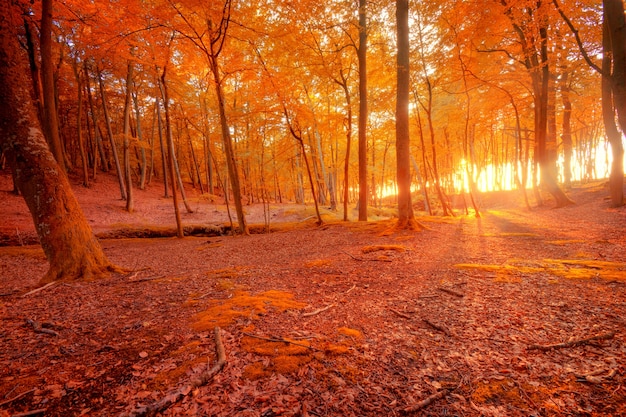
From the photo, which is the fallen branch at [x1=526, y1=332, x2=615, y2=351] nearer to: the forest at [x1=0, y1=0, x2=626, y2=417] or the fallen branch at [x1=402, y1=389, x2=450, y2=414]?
the forest at [x1=0, y1=0, x2=626, y2=417]

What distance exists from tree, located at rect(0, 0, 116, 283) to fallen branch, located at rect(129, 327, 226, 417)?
4.40 meters

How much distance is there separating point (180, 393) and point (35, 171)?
5.20 meters

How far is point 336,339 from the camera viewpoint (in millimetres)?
2564

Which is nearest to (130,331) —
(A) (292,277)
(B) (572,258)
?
(A) (292,277)

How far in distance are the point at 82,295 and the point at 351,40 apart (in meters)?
12.3

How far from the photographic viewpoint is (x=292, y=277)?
16.1 feet

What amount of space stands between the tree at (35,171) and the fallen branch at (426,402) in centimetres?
585

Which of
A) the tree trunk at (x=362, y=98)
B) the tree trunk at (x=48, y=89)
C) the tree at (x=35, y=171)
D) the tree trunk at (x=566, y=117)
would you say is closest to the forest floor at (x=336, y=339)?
the tree at (x=35, y=171)

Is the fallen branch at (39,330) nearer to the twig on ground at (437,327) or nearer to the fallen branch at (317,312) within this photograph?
the fallen branch at (317,312)

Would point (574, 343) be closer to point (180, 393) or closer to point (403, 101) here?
point (180, 393)

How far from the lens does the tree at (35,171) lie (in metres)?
4.31

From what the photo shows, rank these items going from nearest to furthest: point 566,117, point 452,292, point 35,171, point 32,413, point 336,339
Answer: point 32,413, point 336,339, point 452,292, point 35,171, point 566,117

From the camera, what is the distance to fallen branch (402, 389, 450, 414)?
5.59 ft

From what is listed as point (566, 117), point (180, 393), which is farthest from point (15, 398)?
point (566, 117)
